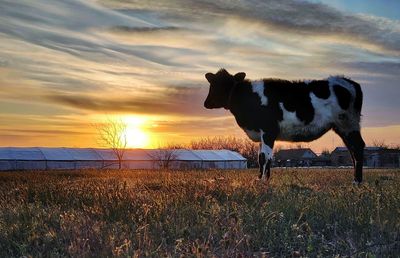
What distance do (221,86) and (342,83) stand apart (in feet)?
10.9

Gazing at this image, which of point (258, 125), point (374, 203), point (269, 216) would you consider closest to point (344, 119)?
point (258, 125)

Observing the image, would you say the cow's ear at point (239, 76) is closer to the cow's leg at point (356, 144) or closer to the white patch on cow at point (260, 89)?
the white patch on cow at point (260, 89)

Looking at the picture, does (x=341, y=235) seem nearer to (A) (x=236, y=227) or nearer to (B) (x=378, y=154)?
(A) (x=236, y=227)

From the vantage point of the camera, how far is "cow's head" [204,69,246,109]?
13961 mm

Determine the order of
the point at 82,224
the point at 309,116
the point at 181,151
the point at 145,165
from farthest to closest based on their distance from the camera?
1. the point at 181,151
2. the point at 145,165
3. the point at 309,116
4. the point at 82,224

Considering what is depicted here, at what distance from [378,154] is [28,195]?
9234 centimetres

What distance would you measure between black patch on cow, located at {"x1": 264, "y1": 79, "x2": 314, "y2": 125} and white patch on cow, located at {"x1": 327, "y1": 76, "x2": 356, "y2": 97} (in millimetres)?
737

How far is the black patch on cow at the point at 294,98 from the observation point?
12742 millimetres

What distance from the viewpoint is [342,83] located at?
13336mm

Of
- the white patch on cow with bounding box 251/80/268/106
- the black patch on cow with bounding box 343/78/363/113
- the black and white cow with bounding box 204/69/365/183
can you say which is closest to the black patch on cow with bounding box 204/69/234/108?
the black and white cow with bounding box 204/69/365/183

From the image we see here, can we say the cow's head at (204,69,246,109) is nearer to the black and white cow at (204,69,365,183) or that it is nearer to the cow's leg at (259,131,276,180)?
the black and white cow at (204,69,365,183)

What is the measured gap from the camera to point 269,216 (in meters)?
6.04

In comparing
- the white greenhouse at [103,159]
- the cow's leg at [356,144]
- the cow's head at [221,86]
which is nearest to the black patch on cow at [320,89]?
the cow's leg at [356,144]

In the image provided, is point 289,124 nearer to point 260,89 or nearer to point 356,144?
point 260,89
